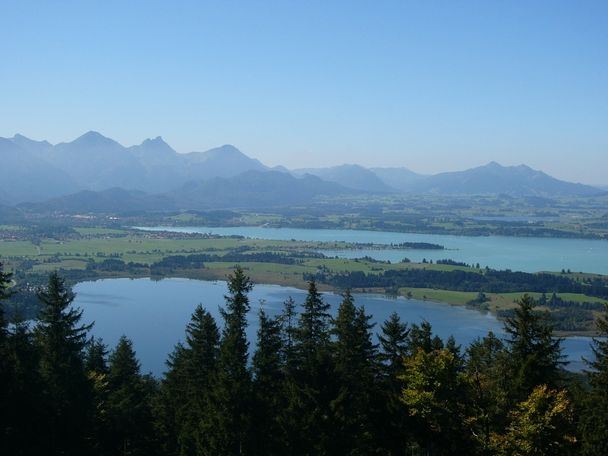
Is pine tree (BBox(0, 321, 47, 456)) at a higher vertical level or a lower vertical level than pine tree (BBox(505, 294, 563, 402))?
lower

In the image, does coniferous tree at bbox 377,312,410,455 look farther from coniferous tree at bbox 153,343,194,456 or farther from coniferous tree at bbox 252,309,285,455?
coniferous tree at bbox 153,343,194,456

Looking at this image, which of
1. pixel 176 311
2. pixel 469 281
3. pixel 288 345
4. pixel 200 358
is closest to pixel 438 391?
pixel 288 345

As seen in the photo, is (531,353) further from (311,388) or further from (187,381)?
(187,381)

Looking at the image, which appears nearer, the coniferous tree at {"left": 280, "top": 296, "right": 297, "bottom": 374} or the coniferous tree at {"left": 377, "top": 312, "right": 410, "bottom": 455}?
the coniferous tree at {"left": 377, "top": 312, "right": 410, "bottom": 455}

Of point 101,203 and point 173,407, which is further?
point 101,203

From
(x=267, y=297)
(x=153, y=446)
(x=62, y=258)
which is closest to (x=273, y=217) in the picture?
(x=62, y=258)

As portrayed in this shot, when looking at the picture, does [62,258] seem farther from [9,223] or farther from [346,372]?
A: [346,372]

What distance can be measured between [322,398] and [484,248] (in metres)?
90.4

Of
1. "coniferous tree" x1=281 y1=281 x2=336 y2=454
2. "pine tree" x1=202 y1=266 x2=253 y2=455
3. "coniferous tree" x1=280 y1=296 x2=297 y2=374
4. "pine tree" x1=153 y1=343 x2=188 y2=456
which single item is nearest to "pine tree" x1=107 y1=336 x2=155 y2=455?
"pine tree" x1=153 y1=343 x2=188 y2=456

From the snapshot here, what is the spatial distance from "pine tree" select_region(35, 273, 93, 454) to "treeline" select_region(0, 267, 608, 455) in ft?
0.08

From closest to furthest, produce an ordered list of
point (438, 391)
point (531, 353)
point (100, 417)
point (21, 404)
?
1. point (21, 404)
2. point (438, 391)
3. point (531, 353)
4. point (100, 417)

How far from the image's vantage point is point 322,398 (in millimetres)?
12305

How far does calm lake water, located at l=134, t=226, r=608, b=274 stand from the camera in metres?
80.7

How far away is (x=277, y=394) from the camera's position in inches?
499
